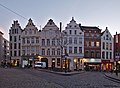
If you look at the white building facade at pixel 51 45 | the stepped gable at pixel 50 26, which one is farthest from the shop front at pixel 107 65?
the stepped gable at pixel 50 26

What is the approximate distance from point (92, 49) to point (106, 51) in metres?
4.86

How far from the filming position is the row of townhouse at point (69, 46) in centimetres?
8050

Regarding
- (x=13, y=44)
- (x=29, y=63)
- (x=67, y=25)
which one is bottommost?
(x=29, y=63)

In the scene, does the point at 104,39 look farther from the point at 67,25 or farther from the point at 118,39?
the point at 67,25

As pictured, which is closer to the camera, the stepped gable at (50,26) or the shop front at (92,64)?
the shop front at (92,64)

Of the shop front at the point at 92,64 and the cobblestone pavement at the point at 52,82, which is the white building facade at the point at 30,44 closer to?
the shop front at the point at 92,64

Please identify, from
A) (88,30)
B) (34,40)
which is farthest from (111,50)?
(34,40)

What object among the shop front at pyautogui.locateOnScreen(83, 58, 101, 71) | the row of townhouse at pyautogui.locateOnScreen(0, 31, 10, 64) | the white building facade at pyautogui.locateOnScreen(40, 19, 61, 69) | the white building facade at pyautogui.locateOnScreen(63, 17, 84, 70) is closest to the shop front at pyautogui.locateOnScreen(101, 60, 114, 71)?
the shop front at pyautogui.locateOnScreen(83, 58, 101, 71)

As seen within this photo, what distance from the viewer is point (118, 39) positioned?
76500 millimetres

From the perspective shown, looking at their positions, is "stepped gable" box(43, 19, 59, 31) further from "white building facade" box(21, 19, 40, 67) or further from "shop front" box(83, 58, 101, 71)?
"shop front" box(83, 58, 101, 71)

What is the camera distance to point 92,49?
80688 millimetres

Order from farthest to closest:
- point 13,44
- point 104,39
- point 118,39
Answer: point 13,44
point 104,39
point 118,39

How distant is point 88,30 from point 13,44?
979 inches

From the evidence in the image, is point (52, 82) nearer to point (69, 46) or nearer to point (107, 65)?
point (69, 46)
